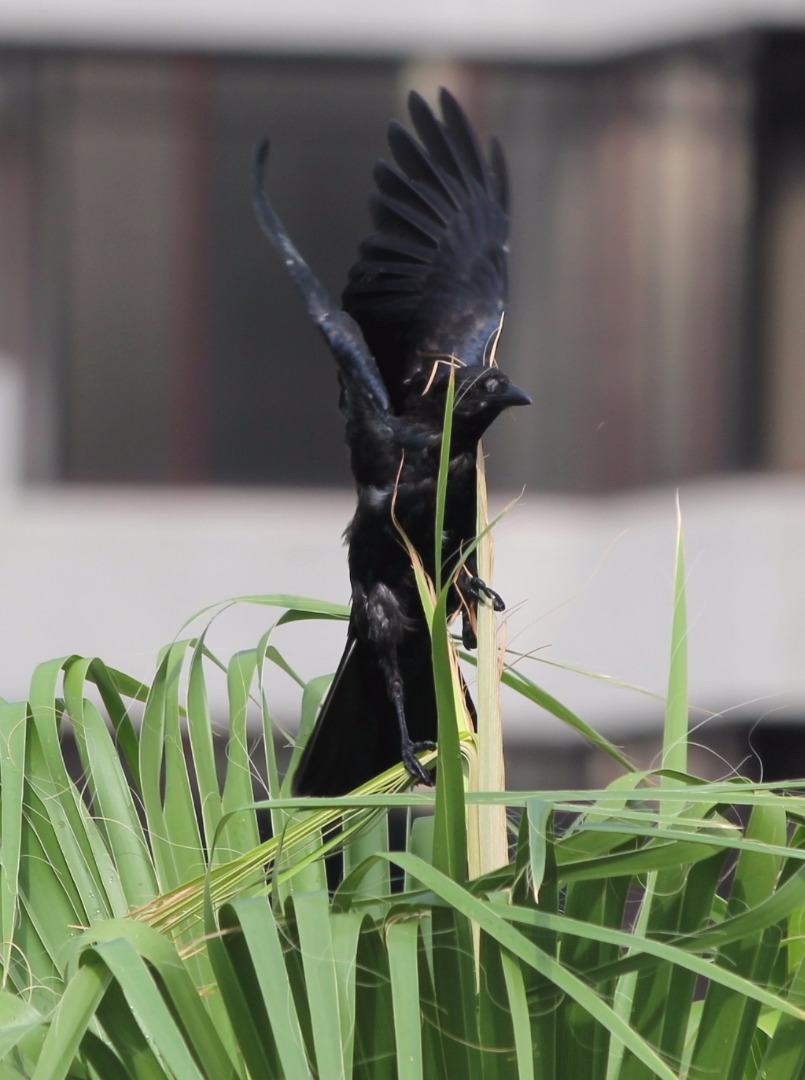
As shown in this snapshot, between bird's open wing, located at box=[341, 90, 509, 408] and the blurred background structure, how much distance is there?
3.53 metres

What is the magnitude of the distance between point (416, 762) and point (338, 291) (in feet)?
16.7

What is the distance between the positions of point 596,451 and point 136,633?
6.85ft

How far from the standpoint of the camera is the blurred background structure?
6402 millimetres

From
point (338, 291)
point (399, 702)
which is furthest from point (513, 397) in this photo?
point (338, 291)

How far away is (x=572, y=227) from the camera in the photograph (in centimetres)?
675

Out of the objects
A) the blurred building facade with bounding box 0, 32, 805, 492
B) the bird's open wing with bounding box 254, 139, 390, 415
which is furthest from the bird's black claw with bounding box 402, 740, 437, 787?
the blurred building facade with bounding box 0, 32, 805, 492

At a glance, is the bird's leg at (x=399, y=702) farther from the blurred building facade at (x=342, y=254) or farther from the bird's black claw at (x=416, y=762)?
the blurred building facade at (x=342, y=254)

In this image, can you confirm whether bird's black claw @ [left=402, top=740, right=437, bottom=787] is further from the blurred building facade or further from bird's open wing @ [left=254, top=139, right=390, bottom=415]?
the blurred building facade

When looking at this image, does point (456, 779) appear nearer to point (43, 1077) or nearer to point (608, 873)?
point (608, 873)

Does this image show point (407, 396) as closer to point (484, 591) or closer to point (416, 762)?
point (416, 762)

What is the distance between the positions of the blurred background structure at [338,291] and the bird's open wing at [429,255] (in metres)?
3.53

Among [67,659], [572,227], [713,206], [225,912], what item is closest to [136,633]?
[572,227]

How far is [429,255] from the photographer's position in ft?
8.98

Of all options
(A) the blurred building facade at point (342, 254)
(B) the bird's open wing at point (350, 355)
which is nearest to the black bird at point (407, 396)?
(B) the bird's open wing at point (350, 355)
